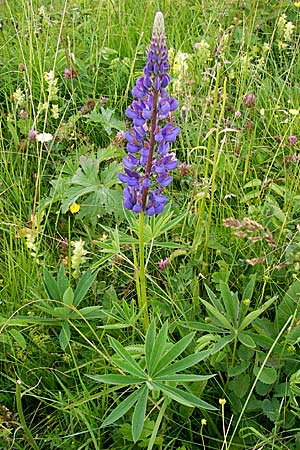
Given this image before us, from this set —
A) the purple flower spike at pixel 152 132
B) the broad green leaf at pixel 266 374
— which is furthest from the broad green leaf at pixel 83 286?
the broad green leaf at pixel 266 374

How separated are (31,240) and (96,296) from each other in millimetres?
278

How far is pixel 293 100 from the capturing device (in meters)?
2.75

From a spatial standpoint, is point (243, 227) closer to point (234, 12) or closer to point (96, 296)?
point (96, 296)

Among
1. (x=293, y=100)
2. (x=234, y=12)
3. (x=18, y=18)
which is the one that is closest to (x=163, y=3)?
(x=234, y=12)

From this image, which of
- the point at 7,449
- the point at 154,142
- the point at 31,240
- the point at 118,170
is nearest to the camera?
the point at 154,142

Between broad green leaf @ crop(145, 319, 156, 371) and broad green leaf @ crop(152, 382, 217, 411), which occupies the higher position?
broad green leaf @ crop(145, 319, 156, 371)

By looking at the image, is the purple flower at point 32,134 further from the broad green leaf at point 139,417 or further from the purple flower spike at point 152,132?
the broad green leaf at point 139,417

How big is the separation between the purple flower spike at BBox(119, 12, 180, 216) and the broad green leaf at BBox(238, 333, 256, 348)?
38 cm

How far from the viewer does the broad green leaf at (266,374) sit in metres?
1.57

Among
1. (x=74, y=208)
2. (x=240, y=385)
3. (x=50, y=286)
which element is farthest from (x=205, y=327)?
(x=74, y=208)

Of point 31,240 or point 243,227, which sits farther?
point 31,240

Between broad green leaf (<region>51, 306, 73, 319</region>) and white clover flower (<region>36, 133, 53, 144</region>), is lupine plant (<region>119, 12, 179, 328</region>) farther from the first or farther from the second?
white clover flower (<region>36, 133, 53, 144</region>)

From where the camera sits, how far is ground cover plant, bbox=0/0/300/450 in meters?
1.53

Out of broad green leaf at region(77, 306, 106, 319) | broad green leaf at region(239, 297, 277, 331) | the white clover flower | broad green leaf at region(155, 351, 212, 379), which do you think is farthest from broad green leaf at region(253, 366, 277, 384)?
the white clover flower
